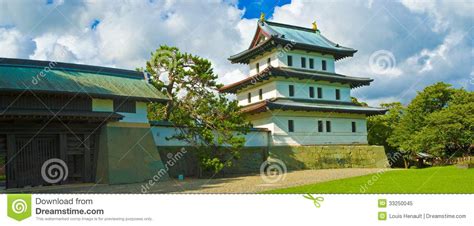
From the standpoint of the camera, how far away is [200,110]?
60.7ft

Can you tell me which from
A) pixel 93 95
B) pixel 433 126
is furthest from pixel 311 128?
pixel 93 95

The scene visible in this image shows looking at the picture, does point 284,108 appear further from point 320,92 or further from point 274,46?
point 274,46

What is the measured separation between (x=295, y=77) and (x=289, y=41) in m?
2.40

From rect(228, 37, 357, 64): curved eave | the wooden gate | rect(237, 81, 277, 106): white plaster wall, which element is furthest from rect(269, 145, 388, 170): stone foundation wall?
the wooden gate

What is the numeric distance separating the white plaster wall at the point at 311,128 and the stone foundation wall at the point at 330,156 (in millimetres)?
507

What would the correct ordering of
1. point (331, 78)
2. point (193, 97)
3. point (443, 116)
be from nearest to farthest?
point (193, 97) → point (443, 116) → point (331, 78)

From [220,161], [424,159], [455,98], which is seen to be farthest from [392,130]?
[220,161]

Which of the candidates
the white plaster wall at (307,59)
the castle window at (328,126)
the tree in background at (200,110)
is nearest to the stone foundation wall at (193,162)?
the tree in background at (200,110)

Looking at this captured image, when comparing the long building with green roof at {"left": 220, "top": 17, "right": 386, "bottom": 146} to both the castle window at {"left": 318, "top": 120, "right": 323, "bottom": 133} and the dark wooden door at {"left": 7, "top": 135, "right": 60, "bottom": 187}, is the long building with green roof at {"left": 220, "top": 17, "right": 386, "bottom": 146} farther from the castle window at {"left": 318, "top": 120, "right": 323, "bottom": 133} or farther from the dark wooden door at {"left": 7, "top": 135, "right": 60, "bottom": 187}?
the dark wooden door at {"left": 7, "top": 135, "right": 60, "bottom": 187}

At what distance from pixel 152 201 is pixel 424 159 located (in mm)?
26783

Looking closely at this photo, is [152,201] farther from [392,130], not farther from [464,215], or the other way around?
[392,130]

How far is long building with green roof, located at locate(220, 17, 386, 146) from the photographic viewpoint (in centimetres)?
2462

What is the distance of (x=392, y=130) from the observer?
33.0m

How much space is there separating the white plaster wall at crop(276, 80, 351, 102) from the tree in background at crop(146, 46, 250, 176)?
6840mm
